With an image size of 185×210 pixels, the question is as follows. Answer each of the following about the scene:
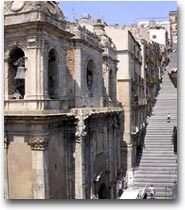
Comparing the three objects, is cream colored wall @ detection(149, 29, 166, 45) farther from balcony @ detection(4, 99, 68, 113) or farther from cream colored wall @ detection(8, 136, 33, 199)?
cream colored wall @ detection(8, 136, 33, 199)

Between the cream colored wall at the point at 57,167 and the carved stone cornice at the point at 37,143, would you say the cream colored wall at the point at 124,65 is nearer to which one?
the cream colored wall at the point at 57,167

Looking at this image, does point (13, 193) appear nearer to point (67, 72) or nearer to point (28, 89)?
point (28, 89)

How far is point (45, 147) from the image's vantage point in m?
6.61

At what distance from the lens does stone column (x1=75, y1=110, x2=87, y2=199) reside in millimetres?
7648

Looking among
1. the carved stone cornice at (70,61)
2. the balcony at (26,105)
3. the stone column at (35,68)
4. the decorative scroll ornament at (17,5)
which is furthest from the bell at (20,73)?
the carved stone cornice at (70,61)

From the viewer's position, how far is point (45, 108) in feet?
21.8

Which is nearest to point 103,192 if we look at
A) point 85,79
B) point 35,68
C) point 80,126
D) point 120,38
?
point 80,126

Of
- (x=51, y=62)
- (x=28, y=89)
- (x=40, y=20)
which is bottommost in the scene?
(x=28, y=89)

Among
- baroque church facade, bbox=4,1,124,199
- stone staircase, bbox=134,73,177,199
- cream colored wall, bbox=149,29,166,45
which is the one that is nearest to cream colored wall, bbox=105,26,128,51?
stone staircase, bbox=134,73,177,199

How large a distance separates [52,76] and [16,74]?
2.24 feet

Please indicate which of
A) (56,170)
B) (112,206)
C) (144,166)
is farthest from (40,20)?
(144,166)

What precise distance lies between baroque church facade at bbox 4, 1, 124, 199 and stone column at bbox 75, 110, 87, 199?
18 millimetres

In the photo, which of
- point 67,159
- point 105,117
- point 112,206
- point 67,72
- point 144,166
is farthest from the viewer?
point 144,166

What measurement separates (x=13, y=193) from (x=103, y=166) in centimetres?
335
